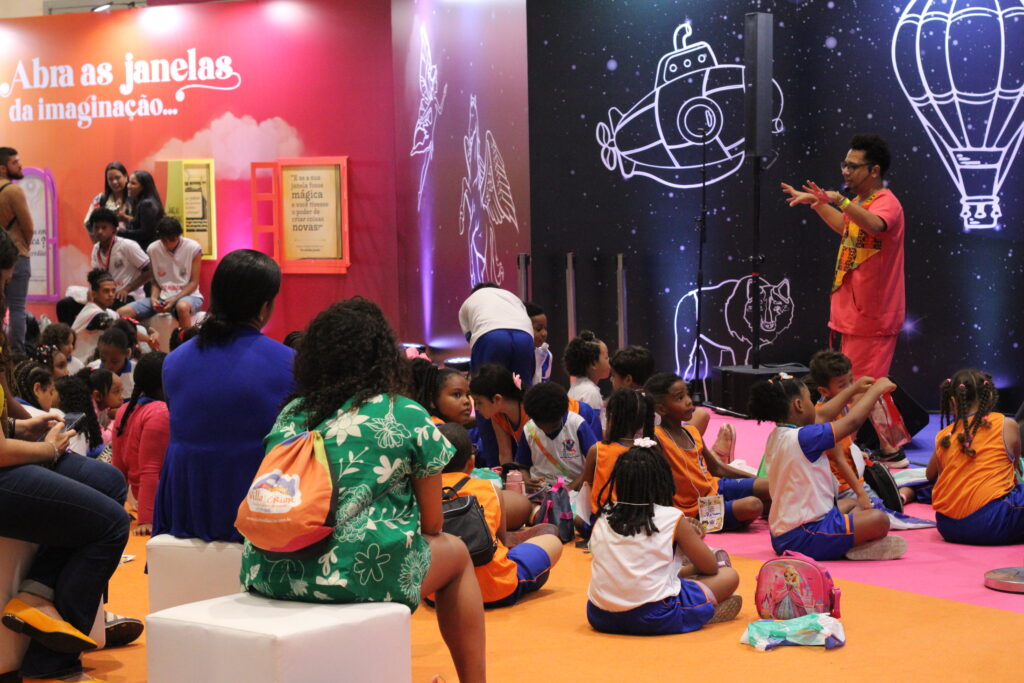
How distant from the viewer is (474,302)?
21.4 ft

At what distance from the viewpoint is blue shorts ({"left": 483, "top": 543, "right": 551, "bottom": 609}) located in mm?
4215

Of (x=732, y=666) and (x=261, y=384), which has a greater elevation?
(x=261, y=384)

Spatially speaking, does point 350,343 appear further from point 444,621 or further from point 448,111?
point 448,111

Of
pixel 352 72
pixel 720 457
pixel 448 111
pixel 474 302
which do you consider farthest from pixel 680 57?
pixel 720 457

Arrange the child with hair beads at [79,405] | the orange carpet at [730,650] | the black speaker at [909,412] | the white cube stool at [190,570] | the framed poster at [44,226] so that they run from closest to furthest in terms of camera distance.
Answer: the white cube stool at [190,570] < the orange carpet at [730,650] < the child with hair beads at [79,405] < the black speaker at [909,412] < the framed poster at [44,226]

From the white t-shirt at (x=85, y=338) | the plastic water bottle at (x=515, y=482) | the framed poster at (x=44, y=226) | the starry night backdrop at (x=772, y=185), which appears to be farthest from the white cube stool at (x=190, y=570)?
the framed poster at (x=44, y=226)

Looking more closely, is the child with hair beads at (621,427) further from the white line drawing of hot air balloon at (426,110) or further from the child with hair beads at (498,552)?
the white line drawing of hot air balloon at (426,110)

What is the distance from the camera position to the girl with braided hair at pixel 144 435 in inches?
190

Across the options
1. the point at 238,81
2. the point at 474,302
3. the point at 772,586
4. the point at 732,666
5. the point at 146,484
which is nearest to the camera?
the point at 732,666

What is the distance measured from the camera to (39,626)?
3.22 m

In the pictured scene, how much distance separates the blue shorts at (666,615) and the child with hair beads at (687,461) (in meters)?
1.08

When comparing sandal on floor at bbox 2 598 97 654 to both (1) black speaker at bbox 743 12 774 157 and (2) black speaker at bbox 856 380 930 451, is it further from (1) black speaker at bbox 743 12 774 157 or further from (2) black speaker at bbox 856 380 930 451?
(1) black speaker at bbox 743 12 774 157

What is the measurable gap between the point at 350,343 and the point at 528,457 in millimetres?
2656

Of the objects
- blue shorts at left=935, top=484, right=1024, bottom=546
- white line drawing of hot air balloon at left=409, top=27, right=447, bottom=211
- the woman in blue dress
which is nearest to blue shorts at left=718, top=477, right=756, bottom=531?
blue shorts at left=935, top=484, right=1024, bottom=546
